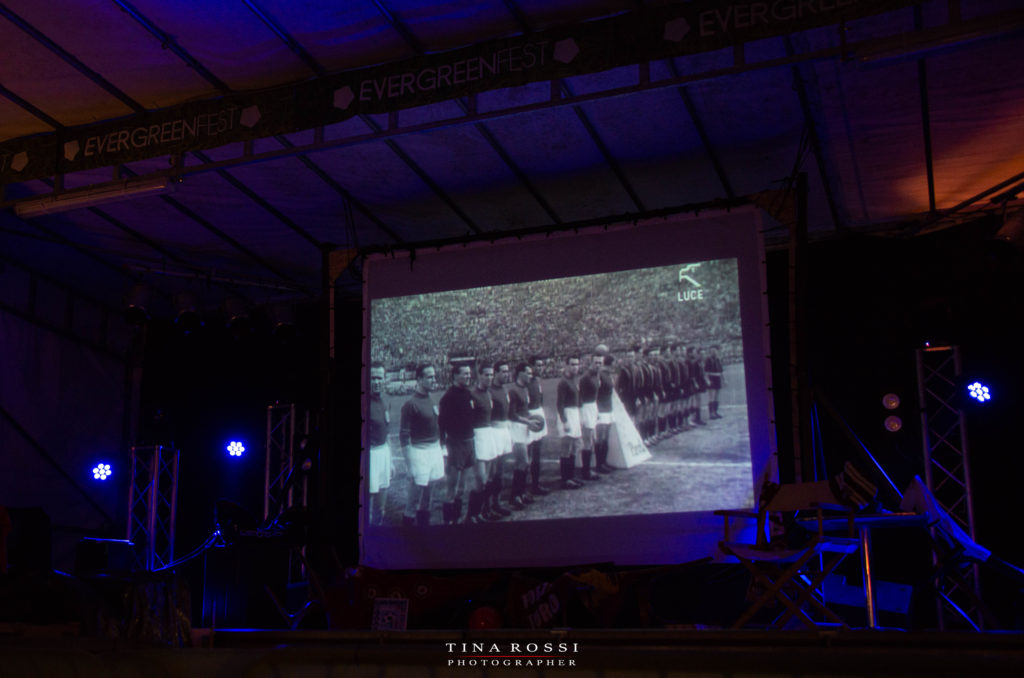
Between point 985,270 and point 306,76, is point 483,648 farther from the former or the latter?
point 985,270

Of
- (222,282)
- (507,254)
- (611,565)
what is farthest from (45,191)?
(611,565)

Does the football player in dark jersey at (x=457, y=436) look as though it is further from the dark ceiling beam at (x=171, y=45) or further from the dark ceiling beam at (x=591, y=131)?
the dark ceiling beam at (x=171, y=45)

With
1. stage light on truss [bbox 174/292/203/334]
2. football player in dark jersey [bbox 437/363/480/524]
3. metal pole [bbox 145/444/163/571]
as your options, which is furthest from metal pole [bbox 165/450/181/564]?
football player in dark jersey [bbox 437/363/480/524]

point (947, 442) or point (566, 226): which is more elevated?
point (566, 226)

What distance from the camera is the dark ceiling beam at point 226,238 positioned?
7926 mm

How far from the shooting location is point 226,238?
855cm

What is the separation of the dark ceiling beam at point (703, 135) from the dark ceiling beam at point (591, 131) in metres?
0.71

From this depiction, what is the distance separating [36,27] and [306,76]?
1.74 m

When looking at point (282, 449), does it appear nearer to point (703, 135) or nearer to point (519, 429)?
point (519, 429)

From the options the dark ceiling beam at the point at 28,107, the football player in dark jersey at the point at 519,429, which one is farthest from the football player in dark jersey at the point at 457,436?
the dark ceiling beam at the point at 28,107

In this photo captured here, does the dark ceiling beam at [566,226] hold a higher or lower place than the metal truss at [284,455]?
higher

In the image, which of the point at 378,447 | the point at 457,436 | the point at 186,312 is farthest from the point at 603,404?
the point at 186,312

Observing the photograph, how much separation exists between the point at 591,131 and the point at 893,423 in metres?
3.45

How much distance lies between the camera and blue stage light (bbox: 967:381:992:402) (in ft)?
23.1
